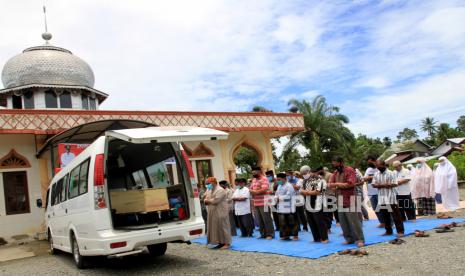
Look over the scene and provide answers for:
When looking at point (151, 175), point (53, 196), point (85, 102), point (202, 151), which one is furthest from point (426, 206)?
point (85, 102)

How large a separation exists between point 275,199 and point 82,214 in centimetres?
411

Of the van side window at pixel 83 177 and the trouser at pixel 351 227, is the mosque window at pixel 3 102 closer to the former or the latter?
the van side window at pixel 83 177

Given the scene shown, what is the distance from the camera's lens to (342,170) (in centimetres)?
759

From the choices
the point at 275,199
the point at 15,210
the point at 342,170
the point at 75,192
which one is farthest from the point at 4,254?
the point at 342,170

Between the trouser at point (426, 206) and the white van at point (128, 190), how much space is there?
6799 mm

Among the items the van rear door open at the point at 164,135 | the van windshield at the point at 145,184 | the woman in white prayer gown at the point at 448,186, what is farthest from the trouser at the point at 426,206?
the van rear door open at the point at 164,135

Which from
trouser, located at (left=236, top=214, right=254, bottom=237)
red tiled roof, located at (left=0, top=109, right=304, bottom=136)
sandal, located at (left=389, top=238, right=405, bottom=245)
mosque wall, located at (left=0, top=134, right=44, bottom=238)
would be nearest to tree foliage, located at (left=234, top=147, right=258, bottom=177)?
red tiled roof, located at (left=0, top=109, right=304, bottom=136)

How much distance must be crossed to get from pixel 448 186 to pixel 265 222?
490cm

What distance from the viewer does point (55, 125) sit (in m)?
14.2

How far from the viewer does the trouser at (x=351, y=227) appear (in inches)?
290

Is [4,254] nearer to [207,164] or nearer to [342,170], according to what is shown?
[207,164]

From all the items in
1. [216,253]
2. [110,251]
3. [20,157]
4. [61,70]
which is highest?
[61,70]

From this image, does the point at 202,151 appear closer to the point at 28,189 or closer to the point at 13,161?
the point at 28,189

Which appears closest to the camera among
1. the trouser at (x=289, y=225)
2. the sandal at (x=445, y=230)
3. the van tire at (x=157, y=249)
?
the sandal at (x=445, y=230)
